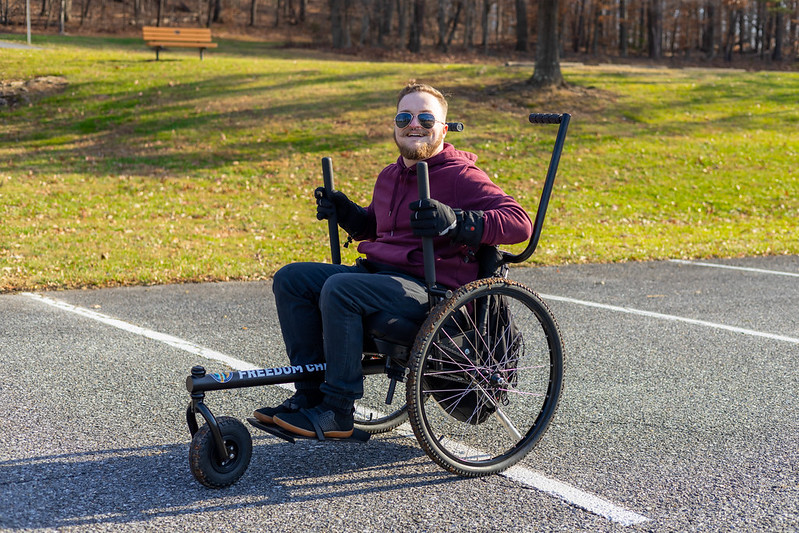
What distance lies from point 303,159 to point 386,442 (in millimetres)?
11577

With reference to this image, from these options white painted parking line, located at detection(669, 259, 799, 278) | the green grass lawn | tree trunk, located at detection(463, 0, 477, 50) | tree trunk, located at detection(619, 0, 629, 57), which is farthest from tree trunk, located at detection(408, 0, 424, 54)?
white painted parking line, located at detection(669, 259, 799, 278)

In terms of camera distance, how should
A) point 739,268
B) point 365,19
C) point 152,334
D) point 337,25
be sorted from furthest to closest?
point 365,19 < point 337,25 < point 739,268 < point 152,334

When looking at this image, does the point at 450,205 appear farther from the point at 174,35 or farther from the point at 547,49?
the point at 174,35

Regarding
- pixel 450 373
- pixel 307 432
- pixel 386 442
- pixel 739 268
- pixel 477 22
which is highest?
pixel 477 22

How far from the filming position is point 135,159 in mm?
14961

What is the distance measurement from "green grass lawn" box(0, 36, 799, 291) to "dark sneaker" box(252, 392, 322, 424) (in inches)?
182

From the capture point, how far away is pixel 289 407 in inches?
141

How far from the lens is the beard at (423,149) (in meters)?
3.77

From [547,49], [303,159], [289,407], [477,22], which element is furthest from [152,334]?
[477,22]

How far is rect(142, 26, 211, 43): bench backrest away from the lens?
23594mm

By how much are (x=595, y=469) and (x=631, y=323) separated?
3.00 meters

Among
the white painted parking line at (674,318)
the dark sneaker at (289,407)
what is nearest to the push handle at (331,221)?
the dark sneaker at (289,407)

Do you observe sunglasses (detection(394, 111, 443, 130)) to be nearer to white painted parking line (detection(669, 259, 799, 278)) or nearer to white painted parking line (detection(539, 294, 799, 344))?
white painted parking line (detection(539, 294, 799, 344))

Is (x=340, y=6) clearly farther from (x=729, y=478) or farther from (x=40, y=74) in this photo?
(x=729, y=478)
